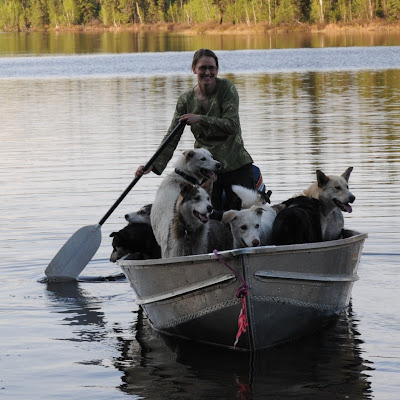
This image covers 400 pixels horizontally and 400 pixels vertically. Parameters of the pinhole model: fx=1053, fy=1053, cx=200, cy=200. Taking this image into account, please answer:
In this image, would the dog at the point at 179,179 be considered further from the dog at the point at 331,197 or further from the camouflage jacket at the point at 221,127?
the dog at the point at 331,197

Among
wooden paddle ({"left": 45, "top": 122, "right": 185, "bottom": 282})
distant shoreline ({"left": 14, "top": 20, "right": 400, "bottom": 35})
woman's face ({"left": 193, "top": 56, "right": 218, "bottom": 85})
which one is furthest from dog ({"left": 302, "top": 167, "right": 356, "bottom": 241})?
distant shoreline ({"left": 14, "top": 20, "right": 400, "bottom": 35})

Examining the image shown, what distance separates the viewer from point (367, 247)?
42.9ft

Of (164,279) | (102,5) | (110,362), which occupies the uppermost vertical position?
(102,5)

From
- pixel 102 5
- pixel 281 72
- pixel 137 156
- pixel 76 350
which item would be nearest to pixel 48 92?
pixel 281 72

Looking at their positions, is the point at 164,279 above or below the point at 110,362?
above

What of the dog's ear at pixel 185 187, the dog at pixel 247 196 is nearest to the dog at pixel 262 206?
the dog at pixel 247 196

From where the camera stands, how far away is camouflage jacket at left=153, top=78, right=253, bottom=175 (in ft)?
33.0

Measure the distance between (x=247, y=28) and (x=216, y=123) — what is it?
392 ft

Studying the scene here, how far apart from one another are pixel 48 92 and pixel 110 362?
115 ft

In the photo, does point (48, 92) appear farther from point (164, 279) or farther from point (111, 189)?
point (164, 279)

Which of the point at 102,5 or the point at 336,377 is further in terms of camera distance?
the point at 102,5

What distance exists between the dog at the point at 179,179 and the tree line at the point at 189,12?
3934 inches

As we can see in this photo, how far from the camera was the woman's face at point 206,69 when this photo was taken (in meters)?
9.98

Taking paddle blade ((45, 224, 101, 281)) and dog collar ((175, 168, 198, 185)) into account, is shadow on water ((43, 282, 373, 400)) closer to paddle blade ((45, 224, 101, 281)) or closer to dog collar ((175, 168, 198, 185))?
dog collar ((175, 168, 198, 185))
